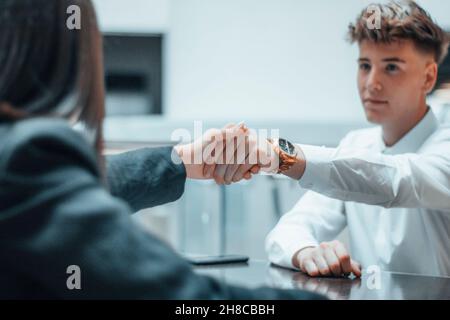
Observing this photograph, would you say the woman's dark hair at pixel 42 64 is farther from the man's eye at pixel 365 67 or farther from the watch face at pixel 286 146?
the man's eye at pixel 365 67

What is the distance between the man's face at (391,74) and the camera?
1.00 meters

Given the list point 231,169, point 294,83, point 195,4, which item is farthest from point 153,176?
point 195,4

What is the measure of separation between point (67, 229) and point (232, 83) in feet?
6.46

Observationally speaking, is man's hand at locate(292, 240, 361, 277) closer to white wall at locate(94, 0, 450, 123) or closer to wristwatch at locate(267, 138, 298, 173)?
wristwatch at locate(267, 138, 298, 173)

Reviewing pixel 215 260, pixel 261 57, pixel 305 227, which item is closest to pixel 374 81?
pixel 305 227

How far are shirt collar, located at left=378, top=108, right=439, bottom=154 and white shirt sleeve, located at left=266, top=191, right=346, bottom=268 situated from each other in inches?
5.8

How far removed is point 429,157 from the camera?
1.01 metres

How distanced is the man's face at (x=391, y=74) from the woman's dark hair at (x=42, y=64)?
1.87 feet

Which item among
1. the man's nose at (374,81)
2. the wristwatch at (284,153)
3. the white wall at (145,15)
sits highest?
the white wall at (145,15)

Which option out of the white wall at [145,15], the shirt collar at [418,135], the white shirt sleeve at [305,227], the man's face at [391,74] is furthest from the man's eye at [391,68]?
the white wall at [145,15]

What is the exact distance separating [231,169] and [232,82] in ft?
4.81

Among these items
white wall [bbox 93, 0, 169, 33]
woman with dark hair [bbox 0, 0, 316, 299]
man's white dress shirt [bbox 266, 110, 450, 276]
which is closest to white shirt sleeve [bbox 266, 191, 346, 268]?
man's white dress shirt [bbox 266, 110, 450, 276]

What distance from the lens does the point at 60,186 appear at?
0.46m
